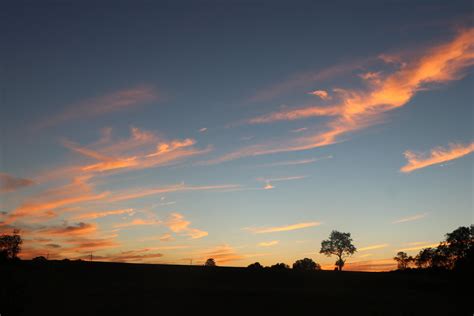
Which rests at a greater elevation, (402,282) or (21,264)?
(21,264)

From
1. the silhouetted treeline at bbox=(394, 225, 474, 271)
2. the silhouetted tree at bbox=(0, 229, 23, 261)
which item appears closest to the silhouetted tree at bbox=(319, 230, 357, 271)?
the silhouetted treeline at bbox=(394, 225, 474, 271)

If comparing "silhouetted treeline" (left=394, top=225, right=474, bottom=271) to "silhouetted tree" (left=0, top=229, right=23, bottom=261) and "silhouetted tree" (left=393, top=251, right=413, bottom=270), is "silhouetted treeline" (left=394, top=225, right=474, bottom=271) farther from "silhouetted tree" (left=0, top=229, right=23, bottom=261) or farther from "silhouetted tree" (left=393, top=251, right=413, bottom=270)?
"silhouetted tree" (left=0, top=229, right=23, bottom=261)

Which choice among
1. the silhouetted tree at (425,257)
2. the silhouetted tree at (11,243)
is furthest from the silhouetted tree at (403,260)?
the silhouetted tree at (11,243)

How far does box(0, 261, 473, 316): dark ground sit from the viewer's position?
122 feet

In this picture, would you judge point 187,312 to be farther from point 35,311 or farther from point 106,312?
point 35,311

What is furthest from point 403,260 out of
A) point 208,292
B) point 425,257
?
point 208,292

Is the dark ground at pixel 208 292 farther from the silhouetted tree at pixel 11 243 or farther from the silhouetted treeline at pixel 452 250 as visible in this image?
the silhouetted tree at pixel 11 243

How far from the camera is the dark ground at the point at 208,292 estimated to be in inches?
1464

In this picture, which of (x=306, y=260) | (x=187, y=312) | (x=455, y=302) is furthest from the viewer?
(x=306, y=260)

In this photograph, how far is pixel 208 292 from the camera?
4684 cm

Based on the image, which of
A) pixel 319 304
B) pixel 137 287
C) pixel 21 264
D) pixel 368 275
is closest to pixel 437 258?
pixel 368 275

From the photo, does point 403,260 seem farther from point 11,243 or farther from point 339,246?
point 11,243

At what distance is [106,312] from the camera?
116ft

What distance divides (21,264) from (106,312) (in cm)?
2430
